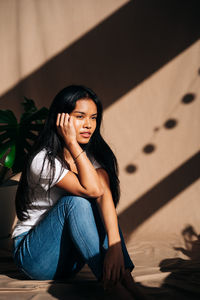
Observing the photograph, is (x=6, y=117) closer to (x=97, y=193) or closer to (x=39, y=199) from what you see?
(x=39, y=199)

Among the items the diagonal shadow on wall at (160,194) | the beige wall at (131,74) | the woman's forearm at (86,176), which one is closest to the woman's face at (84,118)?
the woman's forearm at (86,176)

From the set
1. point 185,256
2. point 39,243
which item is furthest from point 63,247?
point 185,256

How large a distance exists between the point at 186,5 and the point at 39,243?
1.94 metres

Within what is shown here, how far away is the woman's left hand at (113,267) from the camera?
1122 millimetres

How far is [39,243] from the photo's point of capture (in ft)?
4.08

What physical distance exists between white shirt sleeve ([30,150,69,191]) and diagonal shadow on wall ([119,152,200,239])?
4.11 feet

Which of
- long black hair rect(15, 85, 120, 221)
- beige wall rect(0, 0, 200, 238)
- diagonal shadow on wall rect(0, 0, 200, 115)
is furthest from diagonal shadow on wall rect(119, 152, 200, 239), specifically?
long black hair rect(15, 85, 120, 221)

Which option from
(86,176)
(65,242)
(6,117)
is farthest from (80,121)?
(6,117)

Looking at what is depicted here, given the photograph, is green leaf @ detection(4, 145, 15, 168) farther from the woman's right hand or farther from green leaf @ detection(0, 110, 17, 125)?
the woman's right hand

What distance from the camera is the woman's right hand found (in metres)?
1.32

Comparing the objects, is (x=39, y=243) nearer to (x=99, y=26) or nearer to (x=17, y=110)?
(x=17, y=110)

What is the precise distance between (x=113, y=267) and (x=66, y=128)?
0.56 meters

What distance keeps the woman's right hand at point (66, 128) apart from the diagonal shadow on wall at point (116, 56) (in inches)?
→ 43.2

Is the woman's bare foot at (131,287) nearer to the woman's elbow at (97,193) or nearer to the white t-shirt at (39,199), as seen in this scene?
the woman's elbow at (97,193)
